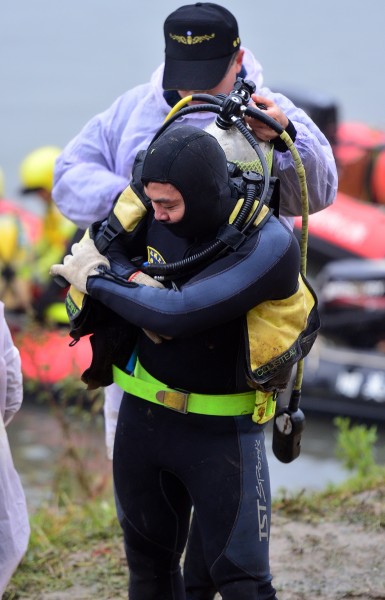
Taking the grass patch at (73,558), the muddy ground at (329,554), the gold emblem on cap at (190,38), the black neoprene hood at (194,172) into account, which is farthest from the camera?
the grass patch at (73,558)

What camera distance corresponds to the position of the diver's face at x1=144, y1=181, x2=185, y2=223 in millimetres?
2906

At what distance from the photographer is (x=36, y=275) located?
919 cm

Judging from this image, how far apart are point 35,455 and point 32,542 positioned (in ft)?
11.5

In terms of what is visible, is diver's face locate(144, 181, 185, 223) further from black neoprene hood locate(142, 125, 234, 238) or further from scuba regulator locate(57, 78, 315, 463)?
scuba regulator locate(57, 78, 315, 463)

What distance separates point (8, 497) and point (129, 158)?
114 cm

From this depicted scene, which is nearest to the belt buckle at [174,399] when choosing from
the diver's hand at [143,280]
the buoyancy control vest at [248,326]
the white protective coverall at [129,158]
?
the buoyancy control vest at [248,326]

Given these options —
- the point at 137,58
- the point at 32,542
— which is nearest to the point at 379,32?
the point at 137,58

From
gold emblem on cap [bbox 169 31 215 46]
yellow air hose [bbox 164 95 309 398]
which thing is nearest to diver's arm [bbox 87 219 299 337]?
yellow air hose [bbox 164 95 309 398]

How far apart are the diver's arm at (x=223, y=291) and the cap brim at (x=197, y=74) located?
2.09 feet

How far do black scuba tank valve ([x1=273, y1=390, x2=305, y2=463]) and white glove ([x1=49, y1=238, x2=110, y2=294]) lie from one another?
2.28 ft

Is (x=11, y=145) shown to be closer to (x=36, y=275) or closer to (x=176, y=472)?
(x=36, y=275)

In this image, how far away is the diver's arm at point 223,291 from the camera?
2896 mm

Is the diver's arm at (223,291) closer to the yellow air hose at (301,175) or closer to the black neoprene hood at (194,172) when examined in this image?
the black neoprene hood at (194,172)

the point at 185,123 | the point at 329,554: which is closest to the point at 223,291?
the point at 185,123
